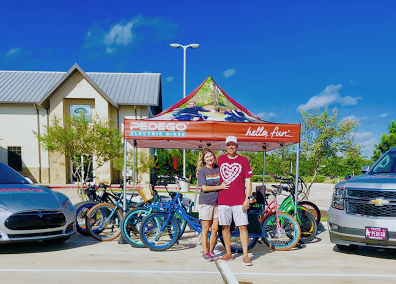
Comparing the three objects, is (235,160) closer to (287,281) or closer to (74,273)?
(287,281)

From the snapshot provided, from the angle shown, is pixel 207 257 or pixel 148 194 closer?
pixel 207 257

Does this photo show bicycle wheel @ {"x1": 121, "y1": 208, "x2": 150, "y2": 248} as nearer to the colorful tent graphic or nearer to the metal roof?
the colorful tent graphic

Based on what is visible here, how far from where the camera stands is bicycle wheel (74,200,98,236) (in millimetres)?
7883

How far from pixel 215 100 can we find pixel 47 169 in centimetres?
2242

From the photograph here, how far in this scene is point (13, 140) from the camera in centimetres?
2800

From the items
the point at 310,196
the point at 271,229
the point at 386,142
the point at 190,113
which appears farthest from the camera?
the point at 386,142

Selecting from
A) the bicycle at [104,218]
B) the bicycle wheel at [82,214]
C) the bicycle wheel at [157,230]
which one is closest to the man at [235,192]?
the bicycle wheel at [157,230]

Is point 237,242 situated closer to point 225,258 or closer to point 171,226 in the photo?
point 225,258

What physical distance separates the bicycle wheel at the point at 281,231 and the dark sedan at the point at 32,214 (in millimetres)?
3632

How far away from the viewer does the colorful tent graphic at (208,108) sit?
323 inches

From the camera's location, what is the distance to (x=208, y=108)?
874 cm

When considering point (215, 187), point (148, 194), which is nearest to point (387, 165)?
point (215, 187)

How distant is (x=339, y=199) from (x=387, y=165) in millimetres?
1528

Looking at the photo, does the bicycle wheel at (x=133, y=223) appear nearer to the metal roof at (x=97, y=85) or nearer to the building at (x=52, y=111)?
the building at (x=52, y=111)
